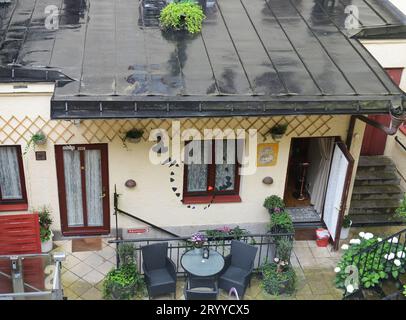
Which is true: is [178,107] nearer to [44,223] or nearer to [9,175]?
[44,223]

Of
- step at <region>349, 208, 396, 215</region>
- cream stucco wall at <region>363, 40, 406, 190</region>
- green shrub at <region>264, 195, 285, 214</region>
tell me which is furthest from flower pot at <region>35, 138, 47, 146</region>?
step at <region>349, 208, 396, 215</region>

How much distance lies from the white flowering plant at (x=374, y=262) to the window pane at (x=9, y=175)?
24.1ft

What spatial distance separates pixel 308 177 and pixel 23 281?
7.87 metres

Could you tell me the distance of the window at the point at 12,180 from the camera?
12523 millimetres

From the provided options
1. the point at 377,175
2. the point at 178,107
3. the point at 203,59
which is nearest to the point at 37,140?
the point at 178,107

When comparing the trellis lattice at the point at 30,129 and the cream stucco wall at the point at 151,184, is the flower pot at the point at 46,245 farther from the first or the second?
the trellis lattice at the point at 30,129

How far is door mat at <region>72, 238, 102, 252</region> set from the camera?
1317 centimetres

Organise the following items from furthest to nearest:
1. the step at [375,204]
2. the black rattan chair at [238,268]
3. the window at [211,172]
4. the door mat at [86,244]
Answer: the step at [375,204]
the door mat at [86,244]
the window at [211,172]
the black rattan chair at [238,268]

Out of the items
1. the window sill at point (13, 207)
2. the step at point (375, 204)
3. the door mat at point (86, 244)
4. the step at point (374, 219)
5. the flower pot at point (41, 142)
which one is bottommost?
the step at point (374, 219)

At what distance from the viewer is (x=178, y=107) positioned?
10945mm

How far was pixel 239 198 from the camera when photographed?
13562 mm

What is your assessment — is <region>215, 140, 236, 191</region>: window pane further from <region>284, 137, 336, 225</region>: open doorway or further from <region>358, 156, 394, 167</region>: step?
<region>358, 156, 394, 167</region>: step

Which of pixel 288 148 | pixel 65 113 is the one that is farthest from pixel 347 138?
pixel 65 113

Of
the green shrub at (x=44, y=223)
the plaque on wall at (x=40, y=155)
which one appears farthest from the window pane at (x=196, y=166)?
the green shrub at (x=44, y=223)
